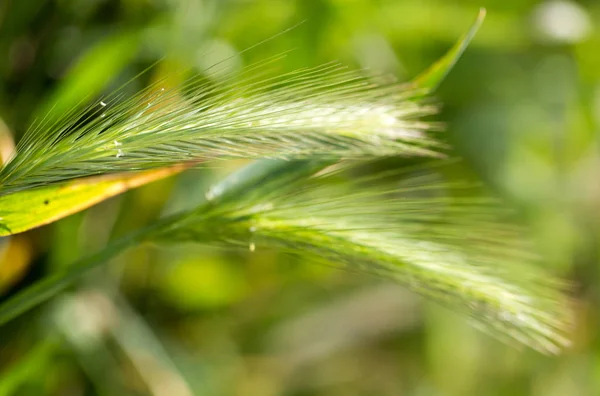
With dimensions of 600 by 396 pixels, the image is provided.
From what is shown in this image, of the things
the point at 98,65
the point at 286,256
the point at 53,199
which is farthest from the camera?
the point at 286,256

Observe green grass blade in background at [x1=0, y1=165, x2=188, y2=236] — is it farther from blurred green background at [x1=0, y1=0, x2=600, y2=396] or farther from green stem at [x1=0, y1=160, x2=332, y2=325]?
blurred green background at [x1=0, y1=0, x2=600, y2=396]

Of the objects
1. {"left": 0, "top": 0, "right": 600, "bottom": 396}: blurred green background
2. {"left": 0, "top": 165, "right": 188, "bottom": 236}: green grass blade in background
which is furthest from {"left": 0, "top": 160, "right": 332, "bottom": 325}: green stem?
{"left": 0, "top": 0, "right": 600, "bottom": 396}: blurred green background

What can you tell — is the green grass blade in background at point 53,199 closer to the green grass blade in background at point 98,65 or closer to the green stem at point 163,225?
the green stem at point 163,225

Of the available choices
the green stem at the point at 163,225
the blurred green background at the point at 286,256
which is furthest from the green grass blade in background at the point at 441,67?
the blurred green background at the point at 286,256

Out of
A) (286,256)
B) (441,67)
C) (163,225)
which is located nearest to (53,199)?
(163,225)

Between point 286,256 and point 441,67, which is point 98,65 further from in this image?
point 286,256

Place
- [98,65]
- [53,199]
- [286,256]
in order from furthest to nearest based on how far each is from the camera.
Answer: [286,256]
[98,65]
[53,199]

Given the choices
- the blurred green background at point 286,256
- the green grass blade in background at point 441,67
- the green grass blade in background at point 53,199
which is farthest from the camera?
the blurred green background at point 286,256
